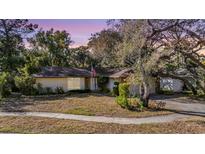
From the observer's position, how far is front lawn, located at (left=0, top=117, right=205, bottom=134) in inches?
386

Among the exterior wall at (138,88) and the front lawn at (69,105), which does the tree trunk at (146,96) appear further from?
the front lawn at (69,105)

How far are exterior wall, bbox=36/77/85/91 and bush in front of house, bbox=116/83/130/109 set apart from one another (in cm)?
A: 100

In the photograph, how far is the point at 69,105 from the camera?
10523 millimetres

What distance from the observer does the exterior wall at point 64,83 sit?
1077cm

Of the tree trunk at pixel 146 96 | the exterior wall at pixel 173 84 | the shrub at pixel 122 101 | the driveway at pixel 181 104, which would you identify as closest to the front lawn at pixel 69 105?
the shrub at pixel 122 101

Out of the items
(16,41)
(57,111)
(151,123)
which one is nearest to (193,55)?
(151,123)

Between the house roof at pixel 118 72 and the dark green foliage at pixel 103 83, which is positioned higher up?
the house roof at pixel 118 72

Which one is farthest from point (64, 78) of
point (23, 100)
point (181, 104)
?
point (181, 104)

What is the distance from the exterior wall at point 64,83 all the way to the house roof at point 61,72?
0.13 metres

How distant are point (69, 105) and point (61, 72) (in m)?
0.87

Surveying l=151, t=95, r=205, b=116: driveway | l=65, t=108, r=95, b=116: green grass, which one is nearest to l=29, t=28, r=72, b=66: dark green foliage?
l=65, t=108, r=95, b=116: green grass

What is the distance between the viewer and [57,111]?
408 inches

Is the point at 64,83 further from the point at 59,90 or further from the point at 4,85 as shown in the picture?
the point at 4,85
